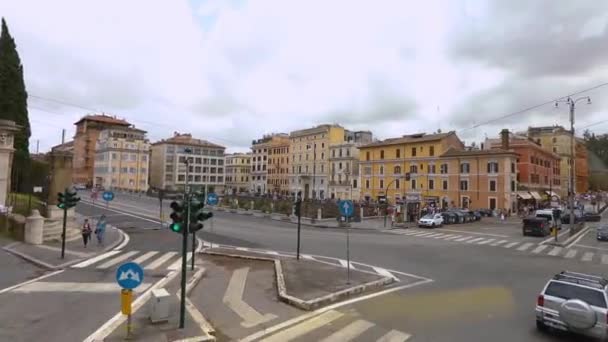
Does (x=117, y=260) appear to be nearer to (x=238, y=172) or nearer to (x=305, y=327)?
(x=305, y=327)

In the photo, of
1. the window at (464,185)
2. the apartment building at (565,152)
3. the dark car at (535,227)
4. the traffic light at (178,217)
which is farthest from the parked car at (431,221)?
the apartment building at (565,152)

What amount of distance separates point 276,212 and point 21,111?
3143 cm

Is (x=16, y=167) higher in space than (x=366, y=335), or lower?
higher

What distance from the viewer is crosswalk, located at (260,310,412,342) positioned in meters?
9.49

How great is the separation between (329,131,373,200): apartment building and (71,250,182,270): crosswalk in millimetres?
64723

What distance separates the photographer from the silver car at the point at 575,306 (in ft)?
30.0

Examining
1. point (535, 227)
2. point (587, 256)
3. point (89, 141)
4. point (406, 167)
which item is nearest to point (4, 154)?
point (587, 256)

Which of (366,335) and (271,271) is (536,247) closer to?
(271,271)

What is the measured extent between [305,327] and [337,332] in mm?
884

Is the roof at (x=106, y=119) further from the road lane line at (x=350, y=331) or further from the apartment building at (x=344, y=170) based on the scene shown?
the road lane line at (x=350, y=331)

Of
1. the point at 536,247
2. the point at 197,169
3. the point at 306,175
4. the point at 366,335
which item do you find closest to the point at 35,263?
the point at 366,335

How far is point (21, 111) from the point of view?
108ft

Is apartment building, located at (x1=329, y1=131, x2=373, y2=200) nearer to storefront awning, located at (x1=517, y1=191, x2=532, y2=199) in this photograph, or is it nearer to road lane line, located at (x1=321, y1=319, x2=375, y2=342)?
storefront awning, located at (x1=517, y1=191, x2=532, y2=199)

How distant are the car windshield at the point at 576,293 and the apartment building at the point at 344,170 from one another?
7309cm
